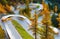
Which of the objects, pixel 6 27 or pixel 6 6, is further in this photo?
pixel 6 6

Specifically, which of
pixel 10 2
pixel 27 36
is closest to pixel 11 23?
pixel 27 36

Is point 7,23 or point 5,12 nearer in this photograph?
point 7,23

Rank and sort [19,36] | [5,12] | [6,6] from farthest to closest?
1. [6,6]
2. [5,12]
3. [19,36]

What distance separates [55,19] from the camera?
1391 cm

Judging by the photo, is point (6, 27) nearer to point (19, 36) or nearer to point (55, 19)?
point (19, 36)

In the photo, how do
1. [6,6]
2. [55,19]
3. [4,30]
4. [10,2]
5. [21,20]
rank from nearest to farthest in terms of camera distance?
[4,30]
[55,19]
[21,20]
[6,6]
[10,2]

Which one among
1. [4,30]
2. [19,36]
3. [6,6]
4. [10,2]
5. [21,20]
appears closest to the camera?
[19,36]

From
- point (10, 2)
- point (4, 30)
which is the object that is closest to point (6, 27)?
point (4, 30)

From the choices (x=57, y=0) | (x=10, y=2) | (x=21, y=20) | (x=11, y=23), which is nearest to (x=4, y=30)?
(x=11, y=23)

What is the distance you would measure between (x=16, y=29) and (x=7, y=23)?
1263 millimetres

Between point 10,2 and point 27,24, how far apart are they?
239 inches

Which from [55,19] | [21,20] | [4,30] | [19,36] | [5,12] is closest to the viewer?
[19,36]

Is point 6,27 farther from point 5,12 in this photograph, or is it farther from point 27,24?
point 5,12

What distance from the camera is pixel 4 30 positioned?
1285 centimetres
